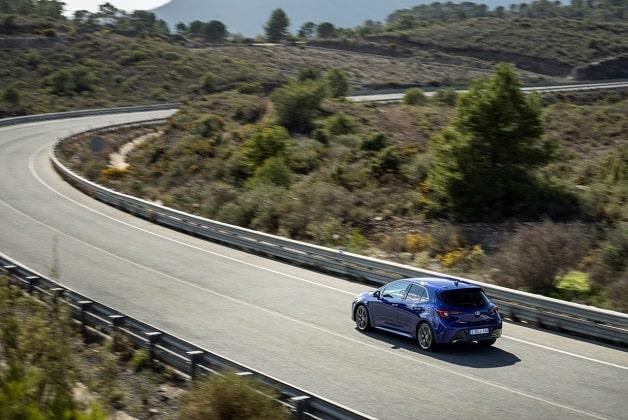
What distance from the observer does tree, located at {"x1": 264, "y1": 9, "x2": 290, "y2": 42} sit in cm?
13770

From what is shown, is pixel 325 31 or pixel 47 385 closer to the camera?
pixel 47 385

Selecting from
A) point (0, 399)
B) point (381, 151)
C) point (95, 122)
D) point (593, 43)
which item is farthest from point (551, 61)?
point (0, 399)

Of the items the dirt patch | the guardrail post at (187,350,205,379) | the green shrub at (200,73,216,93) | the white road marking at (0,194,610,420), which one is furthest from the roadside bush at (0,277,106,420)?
the green shrub at (200,73,216,93)

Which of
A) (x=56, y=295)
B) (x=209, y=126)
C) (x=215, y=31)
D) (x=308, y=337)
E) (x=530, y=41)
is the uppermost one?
(x=530, y=41)

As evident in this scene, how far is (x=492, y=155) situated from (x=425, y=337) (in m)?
13.5

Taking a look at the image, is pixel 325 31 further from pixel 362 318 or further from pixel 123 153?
pixel 362 318

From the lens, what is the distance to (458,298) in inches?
607

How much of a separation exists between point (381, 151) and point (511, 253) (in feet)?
48.1

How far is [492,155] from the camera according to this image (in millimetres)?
27688

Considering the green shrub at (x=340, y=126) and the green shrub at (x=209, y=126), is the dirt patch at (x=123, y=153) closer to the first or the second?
the green shrub at (x=209, y=126)

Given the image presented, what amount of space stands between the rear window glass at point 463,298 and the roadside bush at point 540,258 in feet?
15.4

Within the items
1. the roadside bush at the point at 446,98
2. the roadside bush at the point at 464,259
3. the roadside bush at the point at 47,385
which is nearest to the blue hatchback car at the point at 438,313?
the roadside bush at the point at 464,259

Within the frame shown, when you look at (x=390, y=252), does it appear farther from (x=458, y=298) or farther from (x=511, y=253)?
(x=458, y=298)

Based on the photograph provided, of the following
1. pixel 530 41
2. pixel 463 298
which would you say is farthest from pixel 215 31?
pixel 463 298
